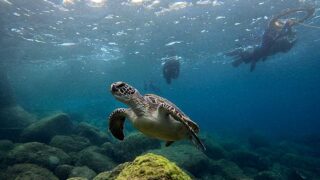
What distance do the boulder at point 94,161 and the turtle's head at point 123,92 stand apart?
24.6ft

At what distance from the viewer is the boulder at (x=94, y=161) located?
454 inches

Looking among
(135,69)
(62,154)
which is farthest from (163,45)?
(62,154)

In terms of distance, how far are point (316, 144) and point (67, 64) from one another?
1419 inches

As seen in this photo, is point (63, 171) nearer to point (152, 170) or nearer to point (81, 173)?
point (81, 173)

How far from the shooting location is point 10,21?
23219mm

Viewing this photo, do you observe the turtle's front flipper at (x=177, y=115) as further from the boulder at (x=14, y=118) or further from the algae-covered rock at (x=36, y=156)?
the boulder at (x=14, y=118)

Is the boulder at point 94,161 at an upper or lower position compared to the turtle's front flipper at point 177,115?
lower

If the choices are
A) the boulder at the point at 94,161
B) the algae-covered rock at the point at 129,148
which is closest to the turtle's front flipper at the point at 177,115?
the boulder at the point at 94,161

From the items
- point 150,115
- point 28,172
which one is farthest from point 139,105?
point 28,172

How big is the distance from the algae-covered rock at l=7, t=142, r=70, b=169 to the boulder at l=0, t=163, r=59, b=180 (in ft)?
2.14

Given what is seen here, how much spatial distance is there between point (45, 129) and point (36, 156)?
6180mm

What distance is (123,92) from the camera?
15.7ft

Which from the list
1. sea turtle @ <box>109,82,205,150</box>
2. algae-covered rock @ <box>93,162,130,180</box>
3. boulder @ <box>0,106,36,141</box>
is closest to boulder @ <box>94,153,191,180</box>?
sea turtle @ <box>109,82,205,150</box>

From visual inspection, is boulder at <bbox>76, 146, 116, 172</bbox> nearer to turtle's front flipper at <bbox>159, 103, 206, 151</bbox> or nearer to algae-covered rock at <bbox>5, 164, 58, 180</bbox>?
algae-covered rock at <bbox>5, 164, 58, 180</bbox>
